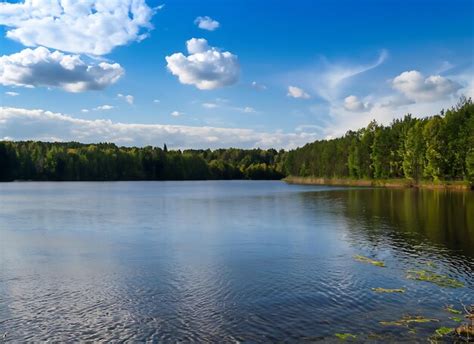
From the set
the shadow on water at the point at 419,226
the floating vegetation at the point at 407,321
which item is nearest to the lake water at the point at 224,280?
the shadow on water at the point at 419,226

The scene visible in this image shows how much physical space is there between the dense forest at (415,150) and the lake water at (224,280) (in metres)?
65.8

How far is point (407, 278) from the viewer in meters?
22.6

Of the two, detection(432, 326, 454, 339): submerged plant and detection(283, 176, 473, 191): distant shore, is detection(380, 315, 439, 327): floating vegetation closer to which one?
detection(432, 326, 454, 339): submerged plant

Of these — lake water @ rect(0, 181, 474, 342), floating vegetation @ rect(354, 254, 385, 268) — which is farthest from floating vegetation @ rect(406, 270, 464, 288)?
floating vegetation @ rect(354, 254, 385, 268)

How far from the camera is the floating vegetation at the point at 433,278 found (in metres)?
21.1

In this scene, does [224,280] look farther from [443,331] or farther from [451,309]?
[443,331]

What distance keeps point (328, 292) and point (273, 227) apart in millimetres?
22774

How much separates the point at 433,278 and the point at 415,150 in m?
101

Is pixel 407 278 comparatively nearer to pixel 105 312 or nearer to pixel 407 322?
pixel 407 322

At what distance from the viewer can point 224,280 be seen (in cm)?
2252

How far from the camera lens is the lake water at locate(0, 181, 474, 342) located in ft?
52.2

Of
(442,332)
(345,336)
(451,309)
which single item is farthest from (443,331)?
(345,336)

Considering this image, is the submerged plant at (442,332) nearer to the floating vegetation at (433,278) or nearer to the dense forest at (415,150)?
the floating vegetation at (433,278)

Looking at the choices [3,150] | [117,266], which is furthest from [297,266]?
[3,150]
